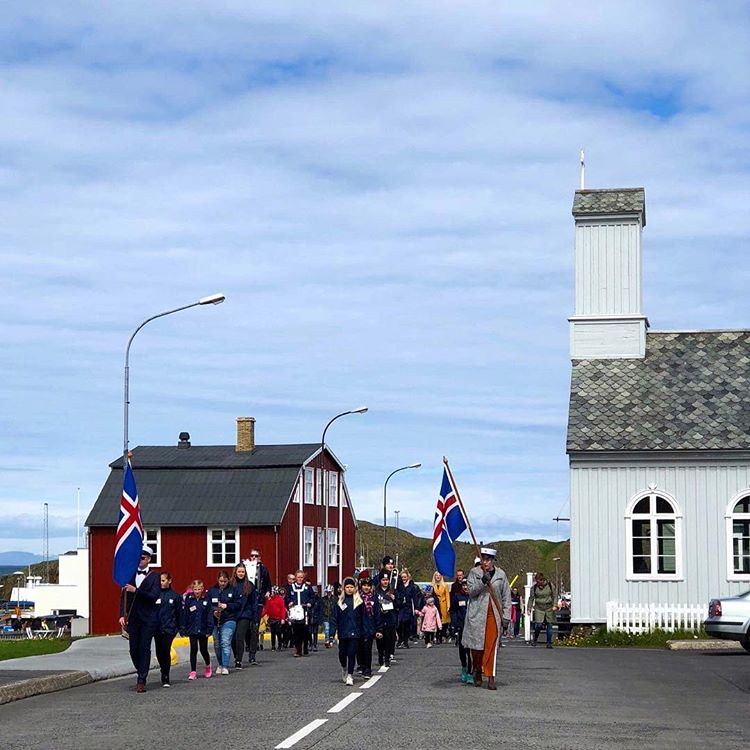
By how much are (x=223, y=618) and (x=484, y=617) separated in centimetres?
605

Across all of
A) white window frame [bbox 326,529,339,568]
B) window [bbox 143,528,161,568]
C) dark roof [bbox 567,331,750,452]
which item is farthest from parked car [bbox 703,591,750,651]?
white window frame [bbox 326,529,339,568]

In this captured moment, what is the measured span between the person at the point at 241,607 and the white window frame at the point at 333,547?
4599cm

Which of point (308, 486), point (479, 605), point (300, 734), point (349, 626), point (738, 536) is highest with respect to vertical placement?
point (308, 486)

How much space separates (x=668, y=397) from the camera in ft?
119

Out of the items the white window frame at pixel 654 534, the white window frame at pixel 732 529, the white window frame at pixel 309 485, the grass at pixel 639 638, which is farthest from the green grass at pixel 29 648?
the white window frame at pixel 309 485

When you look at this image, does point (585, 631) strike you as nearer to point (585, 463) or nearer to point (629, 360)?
point (585, 463)

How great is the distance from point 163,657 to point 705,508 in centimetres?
1769

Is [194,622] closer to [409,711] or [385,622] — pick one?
[385,622]

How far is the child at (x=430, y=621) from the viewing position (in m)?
34.4

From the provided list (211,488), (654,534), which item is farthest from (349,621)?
(211,488)

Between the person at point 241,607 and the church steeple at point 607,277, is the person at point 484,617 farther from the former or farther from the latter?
the church steeple at point 607,277

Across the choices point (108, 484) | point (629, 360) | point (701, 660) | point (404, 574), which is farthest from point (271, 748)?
point (108, 484)

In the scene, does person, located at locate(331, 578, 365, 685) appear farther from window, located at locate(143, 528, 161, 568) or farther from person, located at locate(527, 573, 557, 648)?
window, located at locate(143, 528, 161, 568)

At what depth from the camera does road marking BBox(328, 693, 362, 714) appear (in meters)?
16.0
